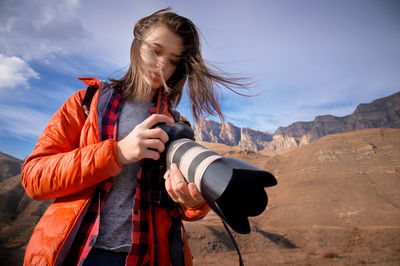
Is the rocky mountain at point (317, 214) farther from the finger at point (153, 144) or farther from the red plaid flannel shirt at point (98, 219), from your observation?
the finger at point (153, 144)

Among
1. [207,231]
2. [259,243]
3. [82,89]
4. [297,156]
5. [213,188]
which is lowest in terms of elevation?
[259,243]

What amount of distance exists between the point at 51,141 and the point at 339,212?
23796 millimetres

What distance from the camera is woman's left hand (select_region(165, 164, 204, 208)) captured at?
1.02m

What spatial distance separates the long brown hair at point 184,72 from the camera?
172 centimetres

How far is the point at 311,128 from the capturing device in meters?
95.7

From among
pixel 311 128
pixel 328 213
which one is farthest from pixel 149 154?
pixel 311 128

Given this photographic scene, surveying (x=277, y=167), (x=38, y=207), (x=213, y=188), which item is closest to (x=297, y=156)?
(x=277, y=167)

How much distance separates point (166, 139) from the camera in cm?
127

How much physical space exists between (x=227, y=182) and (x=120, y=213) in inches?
33.4

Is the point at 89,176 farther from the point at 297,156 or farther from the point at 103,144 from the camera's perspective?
the point at 297,156

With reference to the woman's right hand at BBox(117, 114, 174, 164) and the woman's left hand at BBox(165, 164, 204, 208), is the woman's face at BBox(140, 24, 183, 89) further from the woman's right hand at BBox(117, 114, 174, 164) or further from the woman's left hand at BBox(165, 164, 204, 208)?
the woman's left hand at BBox(165, 164, 204, 208)

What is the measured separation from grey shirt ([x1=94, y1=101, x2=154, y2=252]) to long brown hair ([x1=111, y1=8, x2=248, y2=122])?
1.50 ft

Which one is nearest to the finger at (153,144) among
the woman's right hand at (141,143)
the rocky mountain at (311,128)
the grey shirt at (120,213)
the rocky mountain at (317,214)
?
the woman's right hand at (141,143)

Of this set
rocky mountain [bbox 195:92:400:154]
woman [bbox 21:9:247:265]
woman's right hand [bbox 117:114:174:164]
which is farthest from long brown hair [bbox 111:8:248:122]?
rocky mountain [bbox 195:92:400:154]
